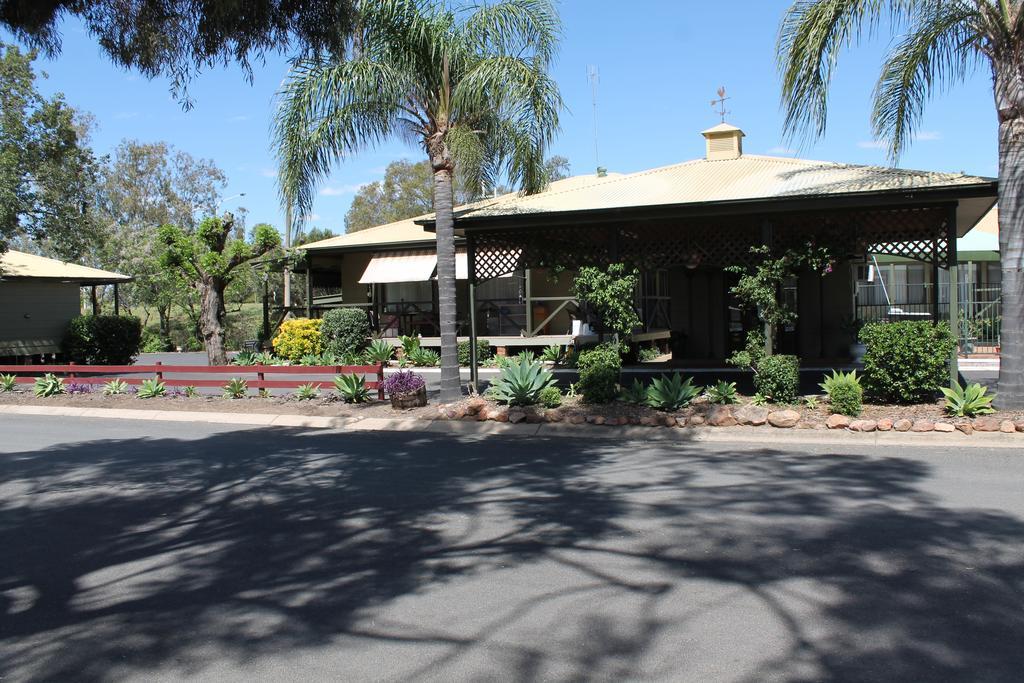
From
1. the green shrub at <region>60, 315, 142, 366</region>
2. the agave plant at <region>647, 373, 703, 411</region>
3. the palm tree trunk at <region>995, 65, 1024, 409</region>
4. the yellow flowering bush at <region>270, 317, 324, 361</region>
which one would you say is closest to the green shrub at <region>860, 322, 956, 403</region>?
the palm tree trunk at <region>995, 65, 1024, 409</region>

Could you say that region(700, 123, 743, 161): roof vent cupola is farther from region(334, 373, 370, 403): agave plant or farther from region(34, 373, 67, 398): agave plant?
region(34, 373, 67, 398): agave plant

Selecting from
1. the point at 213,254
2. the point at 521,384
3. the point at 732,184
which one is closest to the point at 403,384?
the point at 521,384

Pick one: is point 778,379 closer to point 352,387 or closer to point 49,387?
point 352,387

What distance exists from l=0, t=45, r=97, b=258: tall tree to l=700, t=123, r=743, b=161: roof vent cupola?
52.8 ft

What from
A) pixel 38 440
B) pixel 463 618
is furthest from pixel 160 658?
pixel 38 440

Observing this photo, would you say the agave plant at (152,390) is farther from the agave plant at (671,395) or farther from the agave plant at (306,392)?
the agave plant at (671,395)

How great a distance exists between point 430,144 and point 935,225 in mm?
8100

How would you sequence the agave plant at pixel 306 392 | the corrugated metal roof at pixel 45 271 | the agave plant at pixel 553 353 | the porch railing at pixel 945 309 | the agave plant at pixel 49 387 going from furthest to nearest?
1. the corrugated metal roof at pixel 45 271
2. the agave plant at pixel 553 353
3. the porch railing at pixel 945 309
4. the agave plant at pixel 49 387
5. the agave plant at pixel 306 392

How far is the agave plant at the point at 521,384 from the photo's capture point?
13703 millimetres

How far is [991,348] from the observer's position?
2117 cm

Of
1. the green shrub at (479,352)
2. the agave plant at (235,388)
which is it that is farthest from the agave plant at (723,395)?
the green shrub at (479,352)

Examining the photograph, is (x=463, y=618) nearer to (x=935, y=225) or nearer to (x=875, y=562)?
(x=875, y=562)

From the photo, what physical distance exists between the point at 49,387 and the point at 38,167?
7297 mm

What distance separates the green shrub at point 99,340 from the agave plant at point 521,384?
17.2 m
